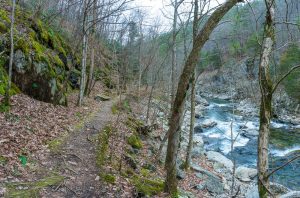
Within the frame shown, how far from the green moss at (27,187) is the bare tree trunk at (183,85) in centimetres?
244

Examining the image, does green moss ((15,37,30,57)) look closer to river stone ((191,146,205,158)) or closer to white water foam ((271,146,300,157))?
river stone ((191,146,205,158))

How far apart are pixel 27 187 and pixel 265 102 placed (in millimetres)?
4457

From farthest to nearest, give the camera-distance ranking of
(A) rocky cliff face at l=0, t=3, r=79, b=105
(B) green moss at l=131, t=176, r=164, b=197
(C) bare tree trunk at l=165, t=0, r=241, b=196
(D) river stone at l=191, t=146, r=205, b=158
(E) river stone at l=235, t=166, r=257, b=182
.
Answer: (D) river stone at l=191, t=146, r=205, b=158
(E) river stone at l=235, t=166, r=257, b=182
(A) rocky cliff face at l=0, t=3, r=79, b=105
(B) green moss at l=131, t=176, r=164, b=197
(C) bare tree trunk at l=165, t=0, r=241, b=196

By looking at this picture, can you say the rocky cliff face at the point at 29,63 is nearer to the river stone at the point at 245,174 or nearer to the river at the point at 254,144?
the river at the point at 254,144

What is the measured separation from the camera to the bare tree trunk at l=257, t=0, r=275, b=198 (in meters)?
3.92

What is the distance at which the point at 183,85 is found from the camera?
19.4 feet

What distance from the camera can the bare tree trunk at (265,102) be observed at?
12.8ft

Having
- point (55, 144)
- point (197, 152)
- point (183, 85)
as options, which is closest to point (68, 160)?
point (55, 144)

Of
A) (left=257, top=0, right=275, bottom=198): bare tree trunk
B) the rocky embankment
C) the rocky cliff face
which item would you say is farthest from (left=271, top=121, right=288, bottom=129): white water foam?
(left=257, top=0, right=275, bottom=198): bare tree trunk

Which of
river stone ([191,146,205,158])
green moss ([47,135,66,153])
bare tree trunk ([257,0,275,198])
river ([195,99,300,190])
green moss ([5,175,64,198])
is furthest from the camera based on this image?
river stone ([191,146,205,158])

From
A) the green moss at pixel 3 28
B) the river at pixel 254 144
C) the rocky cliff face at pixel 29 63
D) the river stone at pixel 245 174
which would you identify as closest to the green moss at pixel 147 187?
the rocky cliff face at pixel 29 63

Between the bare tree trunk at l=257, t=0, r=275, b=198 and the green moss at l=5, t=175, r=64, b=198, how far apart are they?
3.87 m

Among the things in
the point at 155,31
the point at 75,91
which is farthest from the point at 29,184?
the point at 155,31

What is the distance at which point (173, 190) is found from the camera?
663cm
